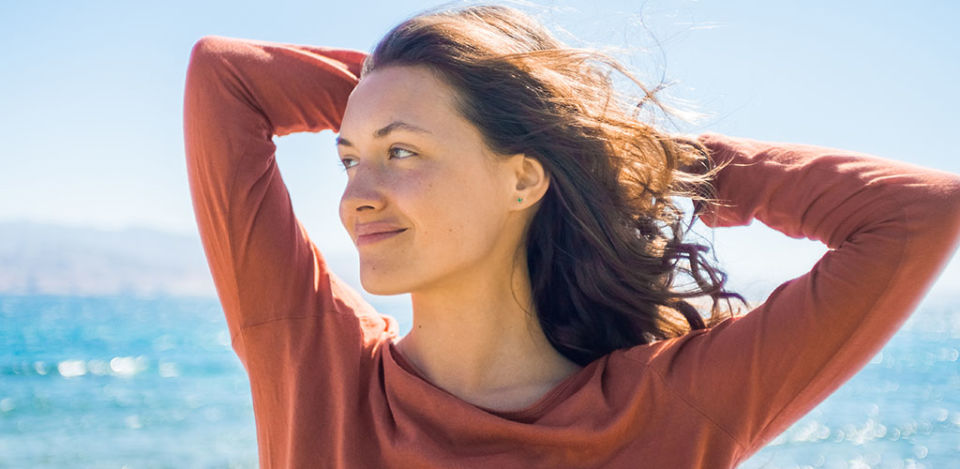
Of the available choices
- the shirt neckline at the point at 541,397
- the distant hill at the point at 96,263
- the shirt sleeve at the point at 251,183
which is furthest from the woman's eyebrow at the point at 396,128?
the distant hill at the point at 96,263

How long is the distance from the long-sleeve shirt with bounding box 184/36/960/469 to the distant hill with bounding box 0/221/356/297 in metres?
49.5

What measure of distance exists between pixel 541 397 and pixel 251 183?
2.88 feet

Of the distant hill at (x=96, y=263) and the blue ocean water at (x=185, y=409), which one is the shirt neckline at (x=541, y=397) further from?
the distant hill at (x=96, y=263)

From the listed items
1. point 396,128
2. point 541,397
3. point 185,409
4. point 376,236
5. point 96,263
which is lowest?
point 185,409

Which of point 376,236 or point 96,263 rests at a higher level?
point 376,236

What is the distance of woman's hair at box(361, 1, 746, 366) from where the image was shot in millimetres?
2158

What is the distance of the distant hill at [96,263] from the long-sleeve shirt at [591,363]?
4951cm

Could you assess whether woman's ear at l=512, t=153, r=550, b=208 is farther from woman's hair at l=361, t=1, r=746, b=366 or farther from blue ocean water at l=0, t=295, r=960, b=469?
blue ocean water at l=0, t=295, r=960, b=469

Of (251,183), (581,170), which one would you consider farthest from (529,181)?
(251,183)

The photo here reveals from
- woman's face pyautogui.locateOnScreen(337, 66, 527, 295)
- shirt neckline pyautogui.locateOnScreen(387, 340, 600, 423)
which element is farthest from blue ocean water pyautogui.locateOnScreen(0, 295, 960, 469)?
woman's face pyautogui.locateOnScreen(337, 66, 527, 295)

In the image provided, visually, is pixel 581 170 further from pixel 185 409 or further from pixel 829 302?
pixel 185 409

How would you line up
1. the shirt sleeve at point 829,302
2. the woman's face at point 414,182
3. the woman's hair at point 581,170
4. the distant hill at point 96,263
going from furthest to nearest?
1. the distant hill at point 96,263
2. the woman's hair at point 581,170
3. the woman's face at point 414,182
4. the shirt sleeve at point 829,302

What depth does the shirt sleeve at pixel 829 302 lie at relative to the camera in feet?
6.10

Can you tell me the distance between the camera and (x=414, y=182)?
6.68 ft
